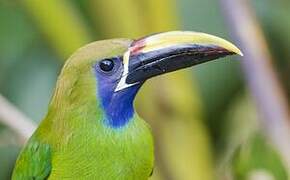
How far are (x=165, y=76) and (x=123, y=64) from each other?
0.65 metres

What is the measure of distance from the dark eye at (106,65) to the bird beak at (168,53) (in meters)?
0.02

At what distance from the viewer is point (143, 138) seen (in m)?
1.54

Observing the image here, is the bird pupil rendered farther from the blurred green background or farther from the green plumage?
the blurred green background

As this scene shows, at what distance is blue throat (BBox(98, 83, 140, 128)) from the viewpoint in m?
1.51

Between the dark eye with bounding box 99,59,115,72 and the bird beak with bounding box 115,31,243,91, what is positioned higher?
the dark eye with bounding box 99,59,115,72

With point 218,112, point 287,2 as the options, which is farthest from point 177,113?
point 287,2

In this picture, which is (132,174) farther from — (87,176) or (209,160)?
(209,160)

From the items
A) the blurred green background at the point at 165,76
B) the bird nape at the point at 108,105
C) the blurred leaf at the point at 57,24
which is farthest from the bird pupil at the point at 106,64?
the blurred leaf at the point at 57,24

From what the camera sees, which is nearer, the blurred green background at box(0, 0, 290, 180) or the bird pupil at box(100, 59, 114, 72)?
the bird pupil at box(100, 59, 114, 72)

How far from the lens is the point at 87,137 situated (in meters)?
1.52

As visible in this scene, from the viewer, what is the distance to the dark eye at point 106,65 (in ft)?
4.84

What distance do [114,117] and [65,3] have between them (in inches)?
25.0

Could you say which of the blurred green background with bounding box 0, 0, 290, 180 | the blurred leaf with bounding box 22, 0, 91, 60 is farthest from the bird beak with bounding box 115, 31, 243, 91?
Answer: the blurred leaf with bounding box 22, 0, 91, 60

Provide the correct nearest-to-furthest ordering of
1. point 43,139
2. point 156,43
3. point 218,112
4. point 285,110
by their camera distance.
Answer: point 156,43, point 43,139, point 285,110, point 218,112
